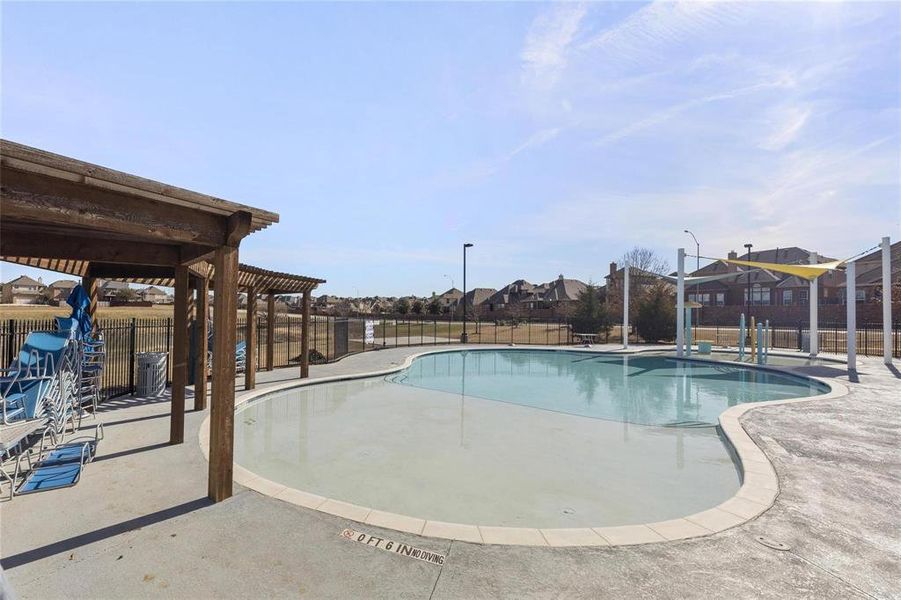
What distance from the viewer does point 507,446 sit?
7008 millimetres

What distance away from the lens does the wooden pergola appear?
294cm

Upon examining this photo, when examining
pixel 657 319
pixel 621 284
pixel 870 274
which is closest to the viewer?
pixel 657 319

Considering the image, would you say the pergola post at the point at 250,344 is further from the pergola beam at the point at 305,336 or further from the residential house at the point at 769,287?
the residential house at the point at 769,287

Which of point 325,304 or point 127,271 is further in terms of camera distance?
point 325,304

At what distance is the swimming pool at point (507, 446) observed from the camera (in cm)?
493

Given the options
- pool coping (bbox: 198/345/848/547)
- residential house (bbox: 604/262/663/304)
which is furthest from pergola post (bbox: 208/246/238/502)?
residential house (bbox: 604/262/663/304)

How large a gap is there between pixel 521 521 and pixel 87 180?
4752mm

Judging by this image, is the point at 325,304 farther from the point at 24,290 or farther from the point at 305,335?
the point at 305,335

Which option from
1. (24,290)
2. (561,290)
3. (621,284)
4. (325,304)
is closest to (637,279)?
(621,284)

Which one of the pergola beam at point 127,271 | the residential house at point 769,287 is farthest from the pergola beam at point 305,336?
the residential house at point 769,287

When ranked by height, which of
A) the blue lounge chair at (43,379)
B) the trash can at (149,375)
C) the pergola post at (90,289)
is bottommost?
the trash can at (149,375)

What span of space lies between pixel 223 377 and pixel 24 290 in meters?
105

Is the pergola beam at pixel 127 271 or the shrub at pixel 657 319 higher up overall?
the pergola beam at pixel 127 271

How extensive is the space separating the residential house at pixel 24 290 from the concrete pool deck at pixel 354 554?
256 feet
